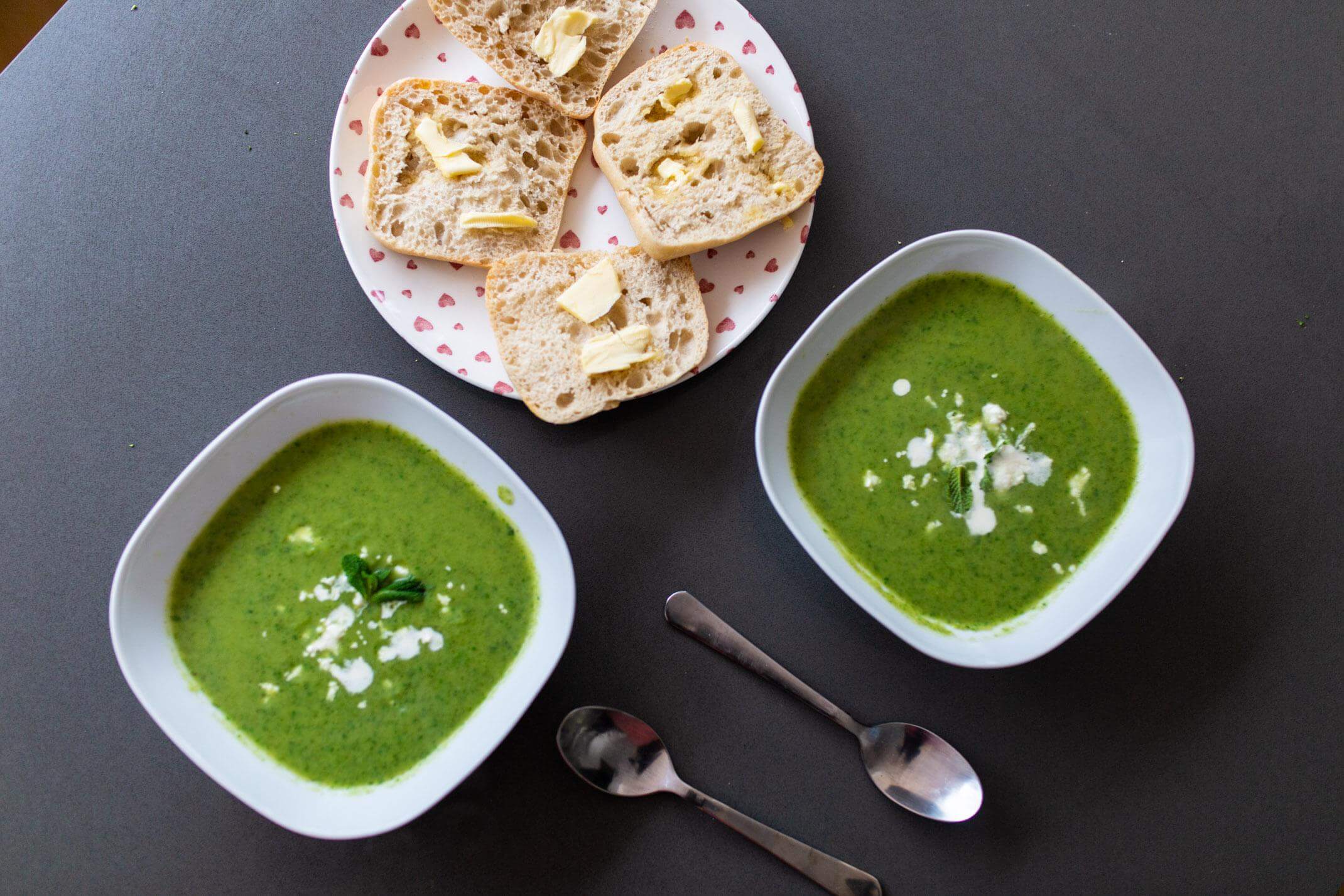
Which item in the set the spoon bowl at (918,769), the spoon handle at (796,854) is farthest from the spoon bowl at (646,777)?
the spoon bowl at (918,769)

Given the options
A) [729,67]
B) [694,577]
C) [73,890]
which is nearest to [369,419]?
[694,577]

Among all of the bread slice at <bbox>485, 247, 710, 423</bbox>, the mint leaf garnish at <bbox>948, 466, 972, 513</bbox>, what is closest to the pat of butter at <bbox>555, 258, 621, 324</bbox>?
the bread slice at <bbox>485, 247, 710, 423</bbox>

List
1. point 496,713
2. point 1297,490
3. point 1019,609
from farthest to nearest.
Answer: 1. point 1297,490
2. point 1019,609
3. point 496,713

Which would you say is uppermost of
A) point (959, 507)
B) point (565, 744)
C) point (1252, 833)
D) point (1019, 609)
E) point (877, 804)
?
point (959, 507)

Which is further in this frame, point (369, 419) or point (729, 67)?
point (729, 67)

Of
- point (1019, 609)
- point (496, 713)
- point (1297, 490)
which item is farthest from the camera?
point (1297, 490)

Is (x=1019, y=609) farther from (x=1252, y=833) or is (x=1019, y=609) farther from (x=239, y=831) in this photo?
(x=239, y=831)

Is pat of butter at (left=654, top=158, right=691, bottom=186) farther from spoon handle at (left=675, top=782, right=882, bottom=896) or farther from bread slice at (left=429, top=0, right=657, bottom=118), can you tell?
spoon handle at (left=675, top=782, right=882, bottom=896)
